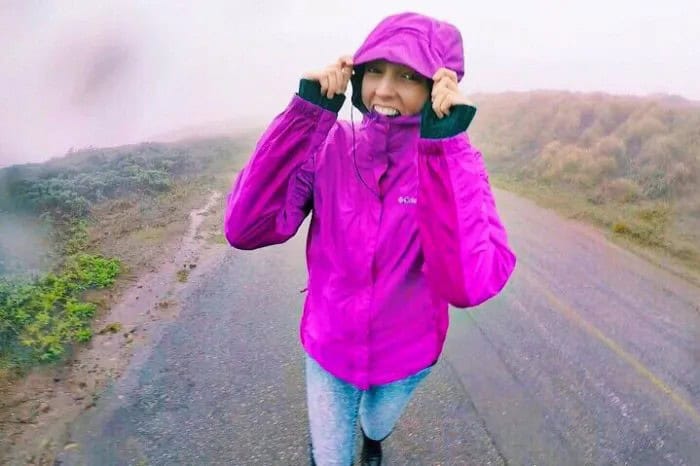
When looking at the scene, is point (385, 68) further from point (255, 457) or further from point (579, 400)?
point (579, 400)

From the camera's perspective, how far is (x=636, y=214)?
8422 mm

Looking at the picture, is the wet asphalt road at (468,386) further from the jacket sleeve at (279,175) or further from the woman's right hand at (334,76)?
the woman's right hand at (334,76)

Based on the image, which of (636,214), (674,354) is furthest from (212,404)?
A: (636,214)

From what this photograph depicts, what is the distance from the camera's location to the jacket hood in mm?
1547

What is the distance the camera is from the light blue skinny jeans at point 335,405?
183cm

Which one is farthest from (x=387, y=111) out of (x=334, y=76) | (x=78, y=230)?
(x=78, y=230)

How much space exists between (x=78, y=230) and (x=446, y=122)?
5.49m

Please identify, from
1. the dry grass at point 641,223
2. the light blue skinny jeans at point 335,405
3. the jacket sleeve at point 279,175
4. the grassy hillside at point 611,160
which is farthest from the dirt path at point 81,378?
the grassy hillside at point 611,160

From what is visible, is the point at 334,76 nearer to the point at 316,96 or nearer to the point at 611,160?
the point at 316,96

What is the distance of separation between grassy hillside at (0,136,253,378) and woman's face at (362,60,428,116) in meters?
2.99

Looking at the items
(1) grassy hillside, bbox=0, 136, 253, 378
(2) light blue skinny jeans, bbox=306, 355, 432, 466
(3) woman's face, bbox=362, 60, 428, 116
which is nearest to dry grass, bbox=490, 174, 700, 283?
(2) light blue skinny jeans, bbox=306, 355, 432, 466

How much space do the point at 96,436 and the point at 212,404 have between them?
634 millimetres

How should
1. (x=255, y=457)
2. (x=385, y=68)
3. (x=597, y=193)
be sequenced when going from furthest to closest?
(x=597, y=193)
(x=255, y=457)
(x=385, y=68)

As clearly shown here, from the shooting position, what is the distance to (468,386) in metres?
3.48
